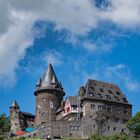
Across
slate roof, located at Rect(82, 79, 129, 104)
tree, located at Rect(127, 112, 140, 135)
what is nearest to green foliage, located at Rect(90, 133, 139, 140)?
tree, located at Rect(127, 112, 140, 135)

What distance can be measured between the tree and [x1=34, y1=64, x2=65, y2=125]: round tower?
20.2m

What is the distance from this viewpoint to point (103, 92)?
118 metres

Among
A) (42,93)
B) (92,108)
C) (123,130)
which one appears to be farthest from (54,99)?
(123,130)

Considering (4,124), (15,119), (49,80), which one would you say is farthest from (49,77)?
(4,124)

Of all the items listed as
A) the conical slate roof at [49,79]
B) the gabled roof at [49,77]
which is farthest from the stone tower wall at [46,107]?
the gabled roof at [49,77]

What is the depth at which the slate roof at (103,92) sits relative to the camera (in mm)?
115750

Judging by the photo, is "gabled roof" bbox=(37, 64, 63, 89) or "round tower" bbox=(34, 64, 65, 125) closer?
"round tower" bbox=(34, 64, 65, 125)

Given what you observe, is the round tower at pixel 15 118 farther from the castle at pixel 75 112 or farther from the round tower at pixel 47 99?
the round tower at pixel 47 99

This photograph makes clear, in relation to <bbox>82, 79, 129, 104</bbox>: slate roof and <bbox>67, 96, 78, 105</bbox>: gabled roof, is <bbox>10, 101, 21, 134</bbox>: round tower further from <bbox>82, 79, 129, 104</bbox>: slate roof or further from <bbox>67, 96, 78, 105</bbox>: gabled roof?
<bbox>82, 79, 129, 104</bbox>: slate roof

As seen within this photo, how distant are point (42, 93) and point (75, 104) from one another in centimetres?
942

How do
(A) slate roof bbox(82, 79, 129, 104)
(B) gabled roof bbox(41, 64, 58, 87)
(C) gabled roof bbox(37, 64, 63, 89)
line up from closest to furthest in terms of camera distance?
A: 1. (A) slate roof bbox(82, 79, 129, 104)
2. (C) gabled roof bbox(37, 64, 63, 89)
3. (B) gabled roof bbox(41, 64, 58, 87)

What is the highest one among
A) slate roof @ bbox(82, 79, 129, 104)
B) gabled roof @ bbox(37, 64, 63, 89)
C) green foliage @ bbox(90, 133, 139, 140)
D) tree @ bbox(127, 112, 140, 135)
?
gabled roof @ bbox(37, 64, 63, 89)

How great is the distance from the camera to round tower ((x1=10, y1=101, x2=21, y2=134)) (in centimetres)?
12344

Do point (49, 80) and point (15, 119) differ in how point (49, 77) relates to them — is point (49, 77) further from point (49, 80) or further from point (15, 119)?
point (15, 119)
